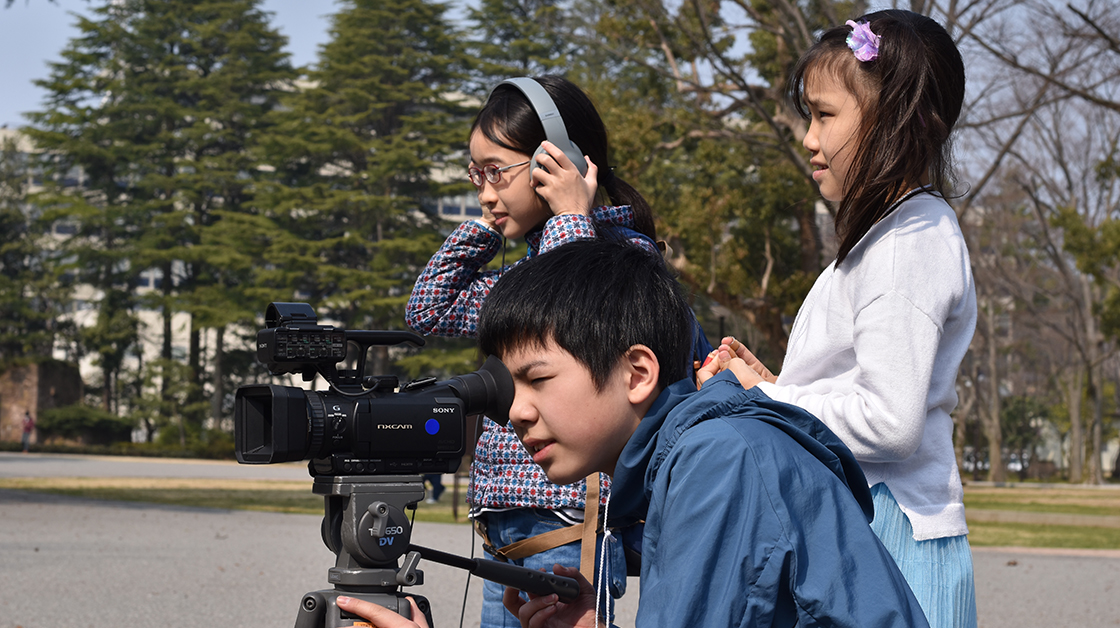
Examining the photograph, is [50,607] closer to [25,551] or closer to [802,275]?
[25,551]

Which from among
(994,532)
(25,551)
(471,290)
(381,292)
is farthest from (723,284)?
(381,292)

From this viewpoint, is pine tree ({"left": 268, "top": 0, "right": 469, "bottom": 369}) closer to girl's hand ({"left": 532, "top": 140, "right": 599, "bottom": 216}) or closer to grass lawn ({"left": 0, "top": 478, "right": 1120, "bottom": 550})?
grass lawn ({"left": 0, "top": 478, "right": 1120, "bottom": 550})

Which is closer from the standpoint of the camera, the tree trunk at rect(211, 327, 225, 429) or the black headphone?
the black headphone

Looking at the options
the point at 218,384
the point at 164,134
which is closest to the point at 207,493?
the point at 218,384

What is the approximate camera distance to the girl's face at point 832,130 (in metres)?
1.85

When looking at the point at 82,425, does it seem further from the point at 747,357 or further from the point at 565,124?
the point at 747,357

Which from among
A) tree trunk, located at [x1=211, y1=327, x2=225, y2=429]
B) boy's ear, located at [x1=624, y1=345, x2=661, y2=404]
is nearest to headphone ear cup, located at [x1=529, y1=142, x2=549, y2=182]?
boy's ear, located at [x1=624, y1=345, x2=661, y2=404]

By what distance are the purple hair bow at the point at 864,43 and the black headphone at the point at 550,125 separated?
68 cm

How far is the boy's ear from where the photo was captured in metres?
1.54

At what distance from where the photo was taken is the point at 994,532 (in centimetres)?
1373

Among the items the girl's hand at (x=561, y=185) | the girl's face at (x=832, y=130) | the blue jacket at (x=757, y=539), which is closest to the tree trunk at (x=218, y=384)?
the girl's hand at (x=561, y=185)

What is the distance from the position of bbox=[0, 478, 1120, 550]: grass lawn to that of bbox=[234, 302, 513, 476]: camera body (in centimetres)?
1123

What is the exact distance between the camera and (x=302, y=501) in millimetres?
16516

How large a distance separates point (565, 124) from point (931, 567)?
50.7 inches
